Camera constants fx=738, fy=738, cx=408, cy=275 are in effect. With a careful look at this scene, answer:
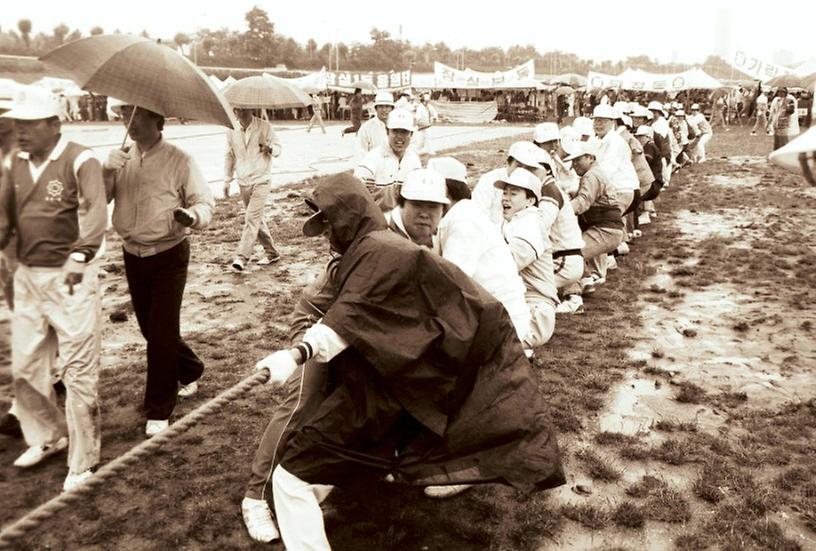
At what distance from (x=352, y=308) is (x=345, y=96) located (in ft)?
143

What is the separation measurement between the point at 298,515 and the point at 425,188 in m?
1.70

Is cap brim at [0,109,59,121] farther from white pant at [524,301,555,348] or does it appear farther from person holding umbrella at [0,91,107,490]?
white pant at [524,301,555,348]

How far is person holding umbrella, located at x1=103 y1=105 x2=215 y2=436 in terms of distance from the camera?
14.5 feet

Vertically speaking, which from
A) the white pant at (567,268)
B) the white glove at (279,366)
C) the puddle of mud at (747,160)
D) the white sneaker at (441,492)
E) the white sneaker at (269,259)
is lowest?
the white sneaker at (441,492)

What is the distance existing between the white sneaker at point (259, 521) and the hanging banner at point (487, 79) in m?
36.6

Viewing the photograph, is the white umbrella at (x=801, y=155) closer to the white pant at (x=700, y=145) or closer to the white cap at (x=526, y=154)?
the white cap at (x=526, y=154)

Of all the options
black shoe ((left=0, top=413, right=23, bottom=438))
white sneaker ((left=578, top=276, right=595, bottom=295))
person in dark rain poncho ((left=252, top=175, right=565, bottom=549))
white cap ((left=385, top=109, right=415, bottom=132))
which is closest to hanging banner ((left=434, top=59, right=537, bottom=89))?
white sneaker ((left=578, top=276, right=595, bottom=295))

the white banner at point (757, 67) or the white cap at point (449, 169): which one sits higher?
the white banner at point (757, 67)

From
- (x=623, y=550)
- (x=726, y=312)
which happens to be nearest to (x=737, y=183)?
(x=726, y=312)

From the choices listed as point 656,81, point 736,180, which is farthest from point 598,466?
point 656,81

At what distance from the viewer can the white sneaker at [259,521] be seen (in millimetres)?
3580

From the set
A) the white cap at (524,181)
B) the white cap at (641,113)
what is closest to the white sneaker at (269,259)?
the white cap at (524,181)

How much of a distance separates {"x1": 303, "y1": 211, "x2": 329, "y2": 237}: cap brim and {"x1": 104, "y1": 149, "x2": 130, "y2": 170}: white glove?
1.54 m

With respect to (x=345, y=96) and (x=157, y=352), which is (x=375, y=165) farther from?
(x=345, y=96)
